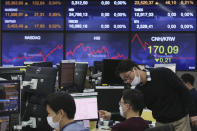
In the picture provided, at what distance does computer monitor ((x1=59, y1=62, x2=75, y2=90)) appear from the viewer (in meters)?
4.51

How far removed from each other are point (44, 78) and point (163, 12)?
4184mm

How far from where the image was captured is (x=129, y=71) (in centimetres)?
310

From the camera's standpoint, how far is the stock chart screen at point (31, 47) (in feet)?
23.8

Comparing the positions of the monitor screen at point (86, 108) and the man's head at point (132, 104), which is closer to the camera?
A: the man's head at point (132, 104)

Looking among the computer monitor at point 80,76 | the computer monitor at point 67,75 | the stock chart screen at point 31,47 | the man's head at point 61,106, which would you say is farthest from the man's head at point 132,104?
the stock chart screen at point 31,47

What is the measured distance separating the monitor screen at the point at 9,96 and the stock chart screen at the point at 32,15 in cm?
440

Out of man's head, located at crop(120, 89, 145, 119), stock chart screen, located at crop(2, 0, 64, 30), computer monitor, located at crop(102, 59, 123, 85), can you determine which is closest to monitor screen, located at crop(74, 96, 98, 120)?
man's head, located at crop(120, 89, 145, 119)

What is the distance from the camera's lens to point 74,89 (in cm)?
474

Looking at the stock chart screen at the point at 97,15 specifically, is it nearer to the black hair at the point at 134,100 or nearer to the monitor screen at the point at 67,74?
the monitor screen at the point at 67,74

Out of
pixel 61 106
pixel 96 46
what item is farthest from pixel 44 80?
pixel 96 46

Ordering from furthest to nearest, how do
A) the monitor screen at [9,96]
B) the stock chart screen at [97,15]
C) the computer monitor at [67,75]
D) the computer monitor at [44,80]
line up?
the stock chart screen at [97,15] → the computer monitor at [67,75] → the computer monitor at [44,80] → the monitor screen at [9,96]

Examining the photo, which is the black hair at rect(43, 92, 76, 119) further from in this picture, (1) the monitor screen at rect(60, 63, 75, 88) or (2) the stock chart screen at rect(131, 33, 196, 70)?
(2) the stock chart screen at rect(131, 33, 196, 70)

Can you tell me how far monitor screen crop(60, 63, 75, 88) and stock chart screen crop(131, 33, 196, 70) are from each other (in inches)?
105

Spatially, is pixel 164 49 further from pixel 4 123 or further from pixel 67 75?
pixel 4 123
